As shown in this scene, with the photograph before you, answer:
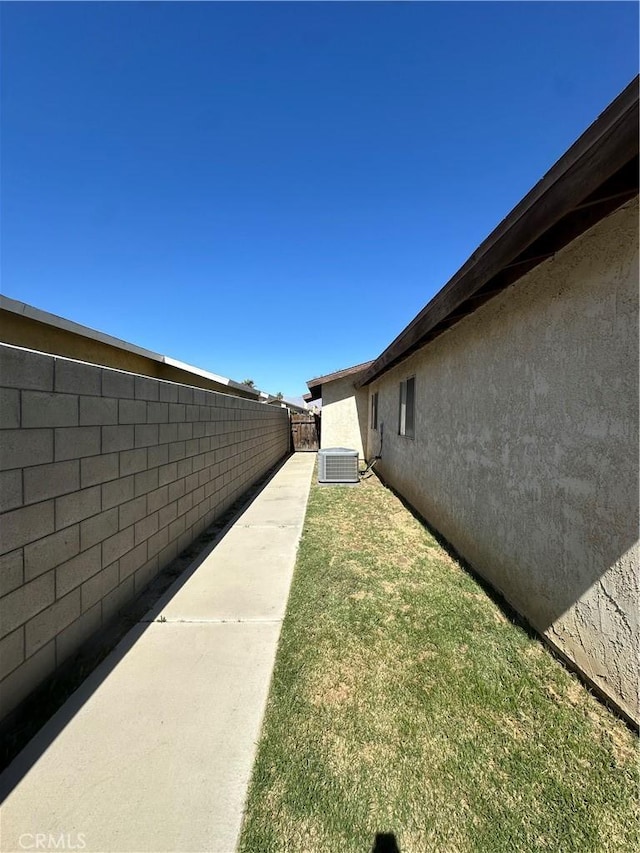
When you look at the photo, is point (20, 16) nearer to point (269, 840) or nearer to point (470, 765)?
point (269, 840)

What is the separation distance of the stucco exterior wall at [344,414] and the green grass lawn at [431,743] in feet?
33.8

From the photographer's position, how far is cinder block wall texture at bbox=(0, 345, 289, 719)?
1.85m

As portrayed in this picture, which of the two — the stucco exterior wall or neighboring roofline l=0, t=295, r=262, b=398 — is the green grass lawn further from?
the stucco exterior wall

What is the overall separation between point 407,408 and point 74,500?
5.90 meters

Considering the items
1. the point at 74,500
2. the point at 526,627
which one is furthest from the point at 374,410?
the point at 74,500

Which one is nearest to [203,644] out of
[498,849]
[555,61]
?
[498,849]

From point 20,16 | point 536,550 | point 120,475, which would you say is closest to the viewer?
point 536,550

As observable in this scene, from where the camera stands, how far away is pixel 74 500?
2.34m

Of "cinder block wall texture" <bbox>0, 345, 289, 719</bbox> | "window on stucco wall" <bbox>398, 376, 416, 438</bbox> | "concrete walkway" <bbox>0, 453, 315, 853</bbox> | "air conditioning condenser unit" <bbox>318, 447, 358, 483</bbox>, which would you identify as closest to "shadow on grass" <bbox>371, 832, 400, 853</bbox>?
"concrete walkway" <bbox>0, 453, 315, 853</bbox>

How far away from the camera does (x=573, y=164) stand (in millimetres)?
1776

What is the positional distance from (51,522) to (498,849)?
262cm

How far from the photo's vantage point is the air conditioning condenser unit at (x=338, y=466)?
8.77 meters

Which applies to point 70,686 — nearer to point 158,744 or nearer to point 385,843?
point 158,744

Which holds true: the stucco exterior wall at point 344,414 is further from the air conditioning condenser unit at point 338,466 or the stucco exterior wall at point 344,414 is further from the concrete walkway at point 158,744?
the concrete walkway at point 158,744
